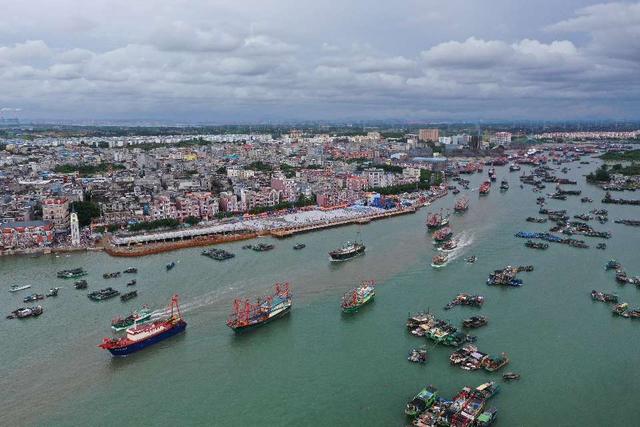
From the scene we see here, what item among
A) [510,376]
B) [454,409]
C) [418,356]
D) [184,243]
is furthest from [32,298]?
[510,376]

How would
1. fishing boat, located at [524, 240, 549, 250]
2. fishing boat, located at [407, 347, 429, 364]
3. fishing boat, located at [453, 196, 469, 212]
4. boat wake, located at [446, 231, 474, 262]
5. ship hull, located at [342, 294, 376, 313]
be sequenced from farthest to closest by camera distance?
fishing boat, located at [453, 196, 469, 212]
fishing boat, located at [524, 240, 549, 250]
boat wake, located at [446, 231, 474, 262]
ship hull, located at [342, 294, 376, 313]
fishing boat, located at [407, 347, 429, 364]

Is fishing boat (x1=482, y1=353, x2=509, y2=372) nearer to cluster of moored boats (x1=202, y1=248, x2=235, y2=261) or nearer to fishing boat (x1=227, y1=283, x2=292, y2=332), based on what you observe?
fishing boat (x1=227, y1=283, x2=292, y2=332)

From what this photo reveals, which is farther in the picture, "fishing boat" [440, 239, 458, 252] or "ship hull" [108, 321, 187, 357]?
"fishing boat" [440, 239, 458, 252]

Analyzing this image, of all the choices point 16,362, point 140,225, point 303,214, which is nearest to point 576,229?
point 303,214

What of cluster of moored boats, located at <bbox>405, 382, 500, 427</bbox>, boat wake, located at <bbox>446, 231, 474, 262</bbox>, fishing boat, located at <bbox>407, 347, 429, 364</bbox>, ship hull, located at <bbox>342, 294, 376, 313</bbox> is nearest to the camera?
cluster of moored boats, located at <bbox>405, 382, 500, 427</bbox>

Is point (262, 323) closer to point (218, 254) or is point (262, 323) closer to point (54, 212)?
point (218, 254)

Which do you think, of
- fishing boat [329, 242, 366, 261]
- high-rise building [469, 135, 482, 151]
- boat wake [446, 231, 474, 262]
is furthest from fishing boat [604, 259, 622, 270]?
high-rise building [469, 135, 482, 151]

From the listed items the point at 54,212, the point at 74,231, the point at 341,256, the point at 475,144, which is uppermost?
the point at 475,144

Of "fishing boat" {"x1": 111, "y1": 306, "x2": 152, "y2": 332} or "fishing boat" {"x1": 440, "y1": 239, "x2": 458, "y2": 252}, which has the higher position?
"fishing boat" {"x1": 440, "y1": 239, "x2": 458, "y2": 252}
